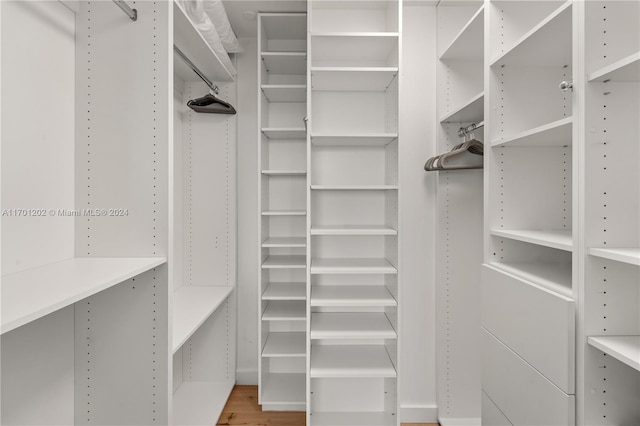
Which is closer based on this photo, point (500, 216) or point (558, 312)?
point (558, 312)

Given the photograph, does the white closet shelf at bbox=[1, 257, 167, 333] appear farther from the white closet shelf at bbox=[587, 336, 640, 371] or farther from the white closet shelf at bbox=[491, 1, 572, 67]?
the white closet shelf at bbox=[491, 1, 572, 67]

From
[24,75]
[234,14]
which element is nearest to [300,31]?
[234,14]

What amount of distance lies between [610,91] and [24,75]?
1.82 meters

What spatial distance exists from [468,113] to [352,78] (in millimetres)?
730

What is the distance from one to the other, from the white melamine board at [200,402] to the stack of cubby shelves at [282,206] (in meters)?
0.29

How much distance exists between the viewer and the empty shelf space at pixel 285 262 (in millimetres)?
2270

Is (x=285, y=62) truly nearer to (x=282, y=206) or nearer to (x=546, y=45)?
(x=282, y=206)

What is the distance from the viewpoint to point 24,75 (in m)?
1.11

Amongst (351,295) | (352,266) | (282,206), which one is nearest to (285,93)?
(282,206)

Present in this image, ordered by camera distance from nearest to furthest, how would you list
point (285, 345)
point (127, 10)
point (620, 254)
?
point (620, 254) → point (127, 10) → point (285, 345)

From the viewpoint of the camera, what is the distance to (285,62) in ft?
7.91

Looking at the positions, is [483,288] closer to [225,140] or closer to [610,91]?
[610,91]

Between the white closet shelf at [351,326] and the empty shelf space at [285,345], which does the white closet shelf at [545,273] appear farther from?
the empty shelf space at [285,345]

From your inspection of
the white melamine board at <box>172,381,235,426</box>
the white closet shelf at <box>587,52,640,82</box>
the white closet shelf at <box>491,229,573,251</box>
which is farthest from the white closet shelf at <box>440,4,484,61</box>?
the white melamine board at <box>172,381,235,426</box>
